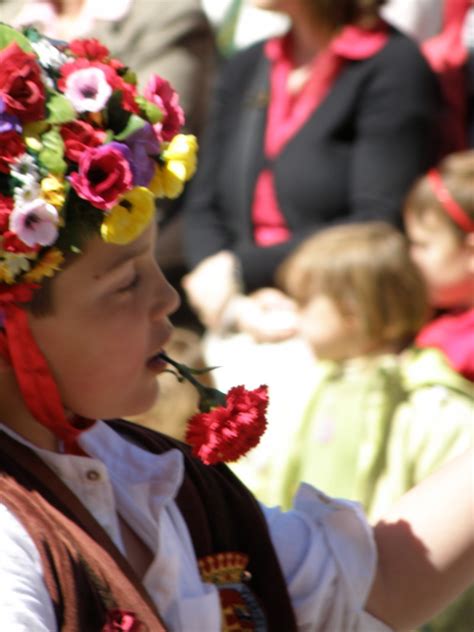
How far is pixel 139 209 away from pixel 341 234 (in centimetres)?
182

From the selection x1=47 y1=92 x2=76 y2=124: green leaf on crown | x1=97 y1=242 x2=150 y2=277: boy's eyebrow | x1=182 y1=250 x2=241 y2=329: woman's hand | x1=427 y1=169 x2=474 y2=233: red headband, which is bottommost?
x1=182 y1=250 x2=241 y2=329: woman's hand

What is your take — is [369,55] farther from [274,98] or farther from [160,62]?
[160,62]

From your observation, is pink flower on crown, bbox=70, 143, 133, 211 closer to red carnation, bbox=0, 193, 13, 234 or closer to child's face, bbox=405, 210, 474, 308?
red carnation, bbox=0, 193, 13, 234

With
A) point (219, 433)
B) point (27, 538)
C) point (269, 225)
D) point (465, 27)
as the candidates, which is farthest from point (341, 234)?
point (27, 538)

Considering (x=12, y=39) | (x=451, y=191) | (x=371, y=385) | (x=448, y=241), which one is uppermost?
(x=12, y=39)

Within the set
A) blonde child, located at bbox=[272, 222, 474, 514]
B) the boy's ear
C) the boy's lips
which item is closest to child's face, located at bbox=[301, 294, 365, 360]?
blonde child, located at bbox=[272, 222, 474, 514]

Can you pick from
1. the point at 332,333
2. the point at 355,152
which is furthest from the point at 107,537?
the point at 355,152

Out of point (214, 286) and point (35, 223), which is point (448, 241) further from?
point (35, 223)

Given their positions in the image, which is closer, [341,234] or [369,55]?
[341,234]

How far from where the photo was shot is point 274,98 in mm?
3986

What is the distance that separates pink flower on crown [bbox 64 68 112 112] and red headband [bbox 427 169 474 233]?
2.01 metres

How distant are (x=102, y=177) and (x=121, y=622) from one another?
51 cm

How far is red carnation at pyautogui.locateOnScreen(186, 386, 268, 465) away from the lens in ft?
5.80

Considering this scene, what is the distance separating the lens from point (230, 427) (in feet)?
5.82
